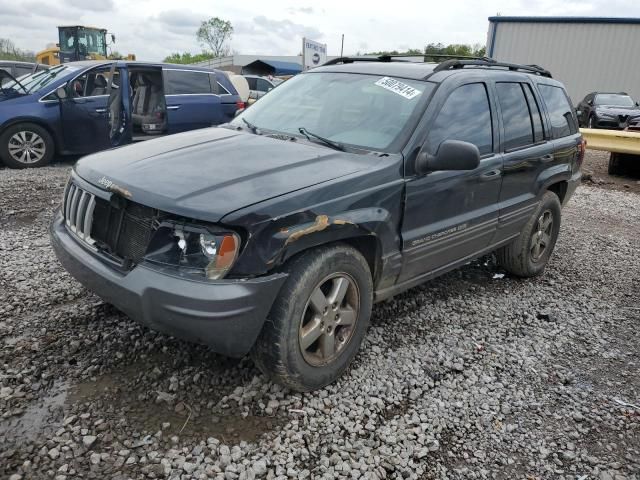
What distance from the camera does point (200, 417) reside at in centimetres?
260

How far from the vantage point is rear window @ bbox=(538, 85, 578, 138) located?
4609 mm

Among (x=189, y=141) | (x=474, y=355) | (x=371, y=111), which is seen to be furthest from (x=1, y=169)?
(x=474, y=355)

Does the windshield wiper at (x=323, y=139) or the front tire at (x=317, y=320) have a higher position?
the windshield wiper at (x=323, y=139)

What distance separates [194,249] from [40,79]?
24.4 ft

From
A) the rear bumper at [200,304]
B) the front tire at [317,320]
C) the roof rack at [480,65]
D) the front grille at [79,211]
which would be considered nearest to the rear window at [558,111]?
the roof rack at [480,65]

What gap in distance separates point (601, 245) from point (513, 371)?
11.6 ft

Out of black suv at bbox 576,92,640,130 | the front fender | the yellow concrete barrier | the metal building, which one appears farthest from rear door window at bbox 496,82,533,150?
the metal building

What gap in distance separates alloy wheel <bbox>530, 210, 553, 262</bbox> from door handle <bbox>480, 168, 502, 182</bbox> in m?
1.11

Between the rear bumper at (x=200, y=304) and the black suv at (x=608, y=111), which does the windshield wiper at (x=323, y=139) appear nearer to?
the rear bumper at (x=200, y=304)

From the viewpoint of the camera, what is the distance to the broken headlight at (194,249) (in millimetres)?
2349

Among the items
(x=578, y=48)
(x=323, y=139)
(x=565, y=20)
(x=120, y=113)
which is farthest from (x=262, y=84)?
(x=323, y=139)

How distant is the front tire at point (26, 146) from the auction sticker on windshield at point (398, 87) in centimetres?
627

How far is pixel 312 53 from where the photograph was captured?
12086 millimetres

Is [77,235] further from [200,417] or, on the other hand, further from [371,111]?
[371,111]
